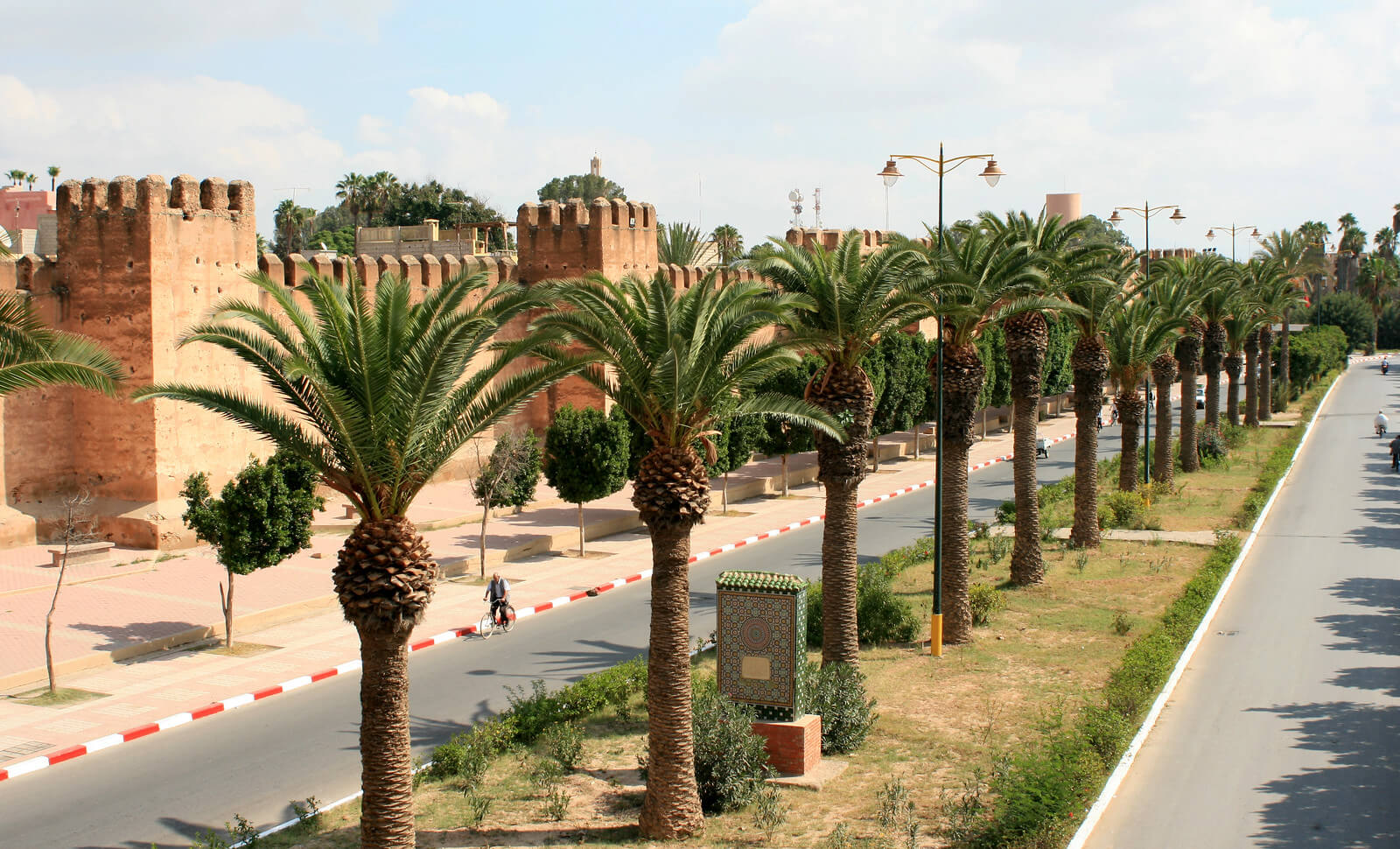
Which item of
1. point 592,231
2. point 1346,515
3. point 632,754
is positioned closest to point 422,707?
point 632,754

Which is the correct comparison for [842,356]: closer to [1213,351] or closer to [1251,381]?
[1213,351]

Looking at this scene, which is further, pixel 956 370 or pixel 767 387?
pixel 767 387

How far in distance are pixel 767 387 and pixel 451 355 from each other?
20.4 metres

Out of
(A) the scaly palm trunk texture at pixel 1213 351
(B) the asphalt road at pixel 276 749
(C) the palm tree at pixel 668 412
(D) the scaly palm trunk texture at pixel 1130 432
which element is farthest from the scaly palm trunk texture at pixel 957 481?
(A) the scaly palm trunk texture at pixel 1213 351

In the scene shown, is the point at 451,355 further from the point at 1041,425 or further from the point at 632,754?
the point at 1041,425

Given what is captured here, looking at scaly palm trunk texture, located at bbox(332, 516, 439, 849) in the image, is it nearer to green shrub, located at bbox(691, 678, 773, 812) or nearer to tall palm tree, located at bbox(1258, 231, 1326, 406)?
green shrub, located at bbox(691, 678, 773, 812)

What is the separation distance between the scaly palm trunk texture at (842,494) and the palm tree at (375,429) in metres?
6.27

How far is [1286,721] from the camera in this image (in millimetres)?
14148

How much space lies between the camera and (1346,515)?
30156mm

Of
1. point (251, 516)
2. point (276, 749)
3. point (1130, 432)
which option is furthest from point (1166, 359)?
point (276, 749)

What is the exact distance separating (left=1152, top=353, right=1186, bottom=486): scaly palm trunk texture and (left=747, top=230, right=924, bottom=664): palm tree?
18.6 metres

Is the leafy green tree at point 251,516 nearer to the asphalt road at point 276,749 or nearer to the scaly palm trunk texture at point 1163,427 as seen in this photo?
the asphalt road at point 276,749

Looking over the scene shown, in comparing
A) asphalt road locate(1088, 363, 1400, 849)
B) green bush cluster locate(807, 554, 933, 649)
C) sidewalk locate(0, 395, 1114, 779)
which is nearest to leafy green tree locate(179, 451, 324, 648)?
sidewalk locate(0, 395, 1114, 779)

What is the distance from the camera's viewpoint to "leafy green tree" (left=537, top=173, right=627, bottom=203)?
8356cm
